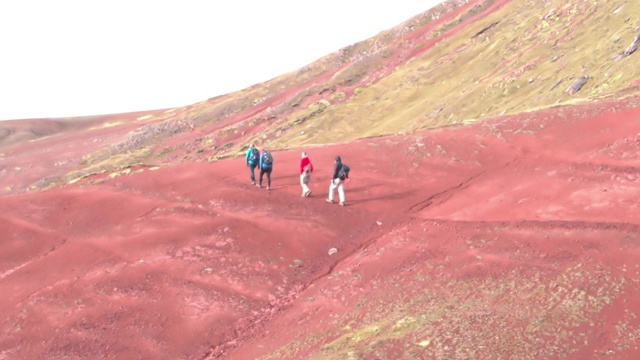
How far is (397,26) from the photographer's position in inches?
4035

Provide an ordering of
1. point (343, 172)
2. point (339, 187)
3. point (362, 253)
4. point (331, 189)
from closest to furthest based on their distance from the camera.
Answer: point (362, 253)
point (343, 172)
point (339, 187)
point (331, 189)

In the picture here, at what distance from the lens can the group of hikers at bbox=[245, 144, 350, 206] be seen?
65.6 feet

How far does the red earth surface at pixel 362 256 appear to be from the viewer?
11281 millimetres

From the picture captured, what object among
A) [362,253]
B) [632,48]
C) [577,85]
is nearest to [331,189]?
[362,253]

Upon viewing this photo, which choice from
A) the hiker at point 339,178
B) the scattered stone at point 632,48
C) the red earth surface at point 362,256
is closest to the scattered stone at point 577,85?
the scattered stone at point 632,48

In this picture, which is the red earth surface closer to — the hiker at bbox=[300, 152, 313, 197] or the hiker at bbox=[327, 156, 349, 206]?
the hiker at bbox=[300, 152, 313, 197]

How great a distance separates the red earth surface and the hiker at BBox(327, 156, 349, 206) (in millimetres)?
549

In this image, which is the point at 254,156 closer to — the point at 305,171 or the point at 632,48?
the point at 305,171

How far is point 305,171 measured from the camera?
69.6 ft

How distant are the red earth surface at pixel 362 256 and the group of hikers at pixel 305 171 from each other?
A: 1.85ft

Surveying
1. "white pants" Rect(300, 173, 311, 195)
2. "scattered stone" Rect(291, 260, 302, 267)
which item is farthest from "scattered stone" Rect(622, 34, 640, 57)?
"scattered stone" Rect(291, 260, 302, 267)

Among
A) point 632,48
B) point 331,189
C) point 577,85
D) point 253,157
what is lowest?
point 331,189

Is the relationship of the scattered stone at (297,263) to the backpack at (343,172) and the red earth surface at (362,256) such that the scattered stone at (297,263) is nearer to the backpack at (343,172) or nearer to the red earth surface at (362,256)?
the red earth surface at (362,256)

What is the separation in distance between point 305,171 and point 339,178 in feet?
5.87
